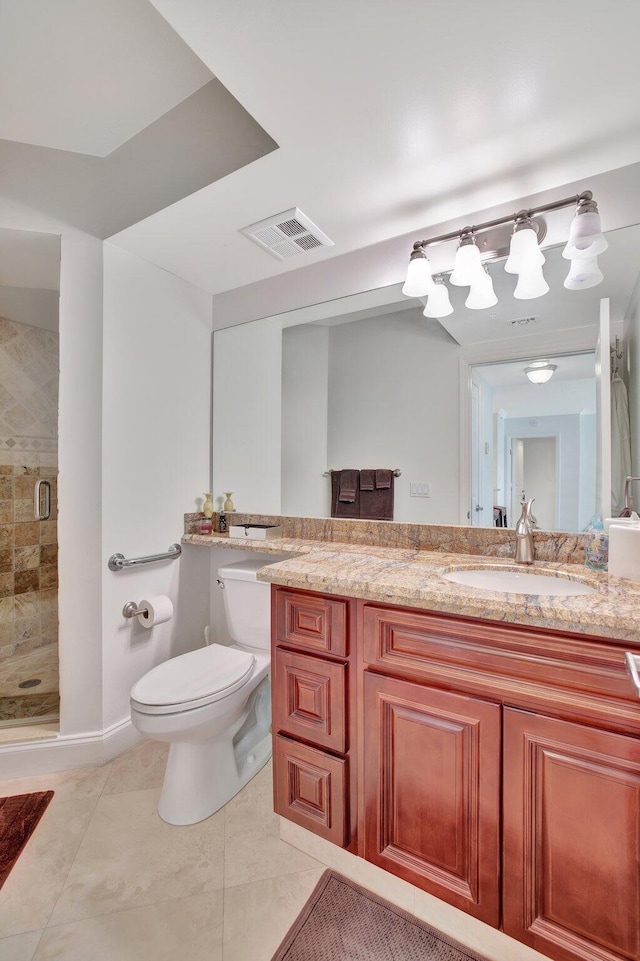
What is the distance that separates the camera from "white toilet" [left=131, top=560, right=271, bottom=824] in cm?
142

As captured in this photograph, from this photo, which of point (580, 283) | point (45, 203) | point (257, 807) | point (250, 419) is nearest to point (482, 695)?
point (257, 807)

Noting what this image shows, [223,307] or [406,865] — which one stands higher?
[223,307]

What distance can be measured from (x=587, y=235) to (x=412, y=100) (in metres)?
0.65

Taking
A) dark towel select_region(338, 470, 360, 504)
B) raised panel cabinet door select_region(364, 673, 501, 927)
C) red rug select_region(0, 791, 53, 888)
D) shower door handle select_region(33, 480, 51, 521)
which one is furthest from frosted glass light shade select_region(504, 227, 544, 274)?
shower door handle select_region(33, 480, 51, 521)

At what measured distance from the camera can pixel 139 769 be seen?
68.4 inches

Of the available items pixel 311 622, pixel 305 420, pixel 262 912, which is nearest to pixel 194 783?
pixel 262 912

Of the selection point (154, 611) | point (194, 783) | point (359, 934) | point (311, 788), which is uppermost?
point (154, 611)

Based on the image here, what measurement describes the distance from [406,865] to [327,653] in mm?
582

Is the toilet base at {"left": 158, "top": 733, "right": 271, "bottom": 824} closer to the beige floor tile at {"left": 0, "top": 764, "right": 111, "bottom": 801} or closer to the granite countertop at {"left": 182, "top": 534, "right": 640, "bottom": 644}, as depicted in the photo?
the beige floor tile at {"left": 0, "top": 764, "right": 111, "bottom": 801}

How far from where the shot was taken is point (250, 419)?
2.31 meters

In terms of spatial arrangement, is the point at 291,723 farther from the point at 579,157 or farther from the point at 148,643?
the point at 579,157

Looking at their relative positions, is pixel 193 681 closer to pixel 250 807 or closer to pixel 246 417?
pixel 250 807

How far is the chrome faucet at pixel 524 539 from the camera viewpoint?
143cm

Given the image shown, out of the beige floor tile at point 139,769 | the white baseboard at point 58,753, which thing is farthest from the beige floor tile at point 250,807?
the white baseboard at point 58,753
